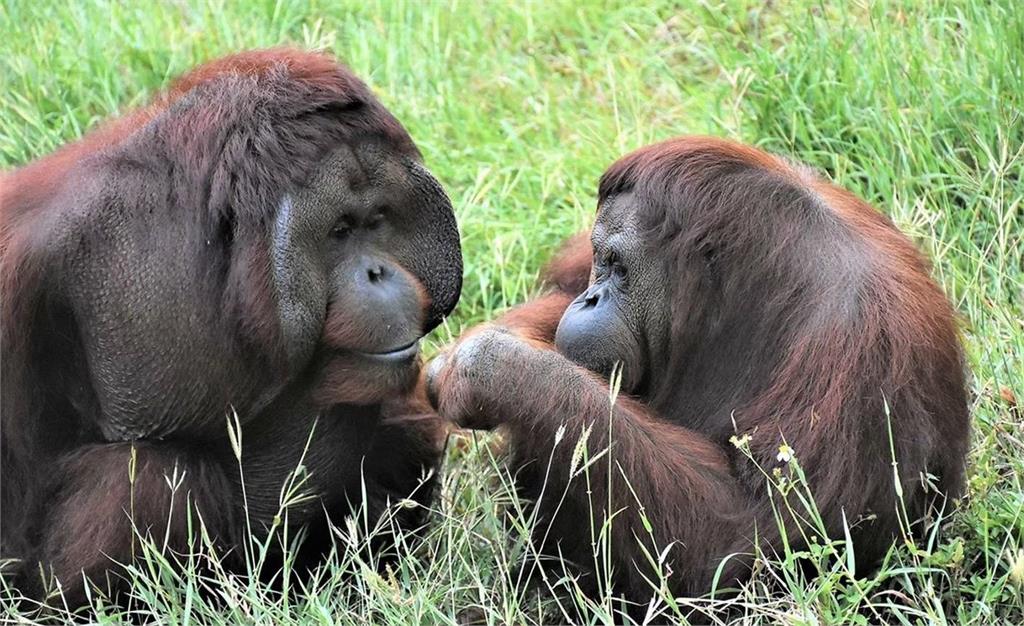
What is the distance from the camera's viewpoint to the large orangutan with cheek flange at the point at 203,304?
3430 mm

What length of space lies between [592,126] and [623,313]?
196cm

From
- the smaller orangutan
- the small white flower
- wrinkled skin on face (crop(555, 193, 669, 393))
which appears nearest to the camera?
the small white flower

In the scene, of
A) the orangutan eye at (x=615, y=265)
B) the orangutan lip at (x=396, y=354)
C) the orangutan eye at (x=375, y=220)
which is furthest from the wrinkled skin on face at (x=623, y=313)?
the orangutan eye at (x=375, y=220)

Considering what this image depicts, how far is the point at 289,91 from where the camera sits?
349cm

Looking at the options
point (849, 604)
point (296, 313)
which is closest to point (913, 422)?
point (849, 604)

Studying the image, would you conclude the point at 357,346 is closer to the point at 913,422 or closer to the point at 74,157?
the point at 74,157

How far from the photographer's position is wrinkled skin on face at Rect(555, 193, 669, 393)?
362 centimetres

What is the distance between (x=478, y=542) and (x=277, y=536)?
474 millimetres

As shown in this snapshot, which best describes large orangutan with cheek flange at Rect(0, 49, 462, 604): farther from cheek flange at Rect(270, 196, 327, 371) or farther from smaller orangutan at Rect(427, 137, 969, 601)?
smaller orangutan at Rect(427, 137, 969, 601)

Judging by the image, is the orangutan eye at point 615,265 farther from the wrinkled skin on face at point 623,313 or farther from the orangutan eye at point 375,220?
the orangutan eye at point 375,220

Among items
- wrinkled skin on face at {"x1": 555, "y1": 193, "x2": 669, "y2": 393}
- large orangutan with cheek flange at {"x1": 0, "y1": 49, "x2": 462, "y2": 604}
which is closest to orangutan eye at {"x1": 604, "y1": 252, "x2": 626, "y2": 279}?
wrinkled skin on face at {"x1": 555, "y1": 193, "x2": 669, "y2": 393}

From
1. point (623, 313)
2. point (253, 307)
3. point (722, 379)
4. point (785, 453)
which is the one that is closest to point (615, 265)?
point (623, 313)

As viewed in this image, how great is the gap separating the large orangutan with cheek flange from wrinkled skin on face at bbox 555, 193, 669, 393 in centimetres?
35

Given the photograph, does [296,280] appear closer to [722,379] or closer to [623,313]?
[623,313]
